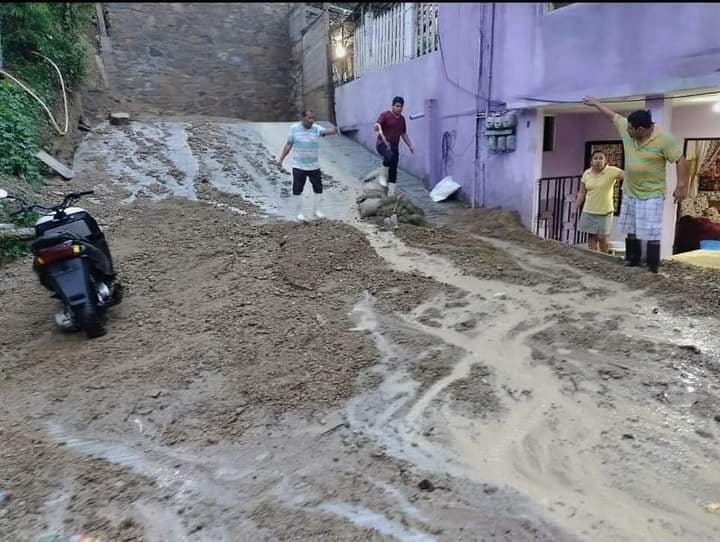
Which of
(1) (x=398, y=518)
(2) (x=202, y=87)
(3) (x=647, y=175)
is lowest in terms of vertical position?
(1) (x=398, y=518)

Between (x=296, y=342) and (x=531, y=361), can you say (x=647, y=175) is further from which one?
(x=296, y=342)

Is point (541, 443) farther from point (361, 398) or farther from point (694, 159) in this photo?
point (694, 159)

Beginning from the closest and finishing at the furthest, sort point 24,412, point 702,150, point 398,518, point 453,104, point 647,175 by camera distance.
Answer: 1. point 398,518
2. point 24,412
3. point 647,175
4. point 702,150
5. point 453,104

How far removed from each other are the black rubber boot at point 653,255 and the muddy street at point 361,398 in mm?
108

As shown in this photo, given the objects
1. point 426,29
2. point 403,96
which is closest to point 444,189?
point 403,96

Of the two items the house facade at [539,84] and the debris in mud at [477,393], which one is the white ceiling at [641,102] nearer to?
the house facade at [539,84]

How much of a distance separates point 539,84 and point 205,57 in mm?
12968

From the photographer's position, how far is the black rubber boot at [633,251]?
5.75 meters

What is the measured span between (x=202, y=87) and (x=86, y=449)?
53.2 ft

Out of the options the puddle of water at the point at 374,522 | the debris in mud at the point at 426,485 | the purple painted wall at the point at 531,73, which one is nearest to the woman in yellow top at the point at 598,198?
the purple painted wall at the point at 531,73

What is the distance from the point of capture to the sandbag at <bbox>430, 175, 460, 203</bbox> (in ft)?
30.3

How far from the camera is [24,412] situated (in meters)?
3.35

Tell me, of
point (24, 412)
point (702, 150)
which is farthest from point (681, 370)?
point (702, 150)

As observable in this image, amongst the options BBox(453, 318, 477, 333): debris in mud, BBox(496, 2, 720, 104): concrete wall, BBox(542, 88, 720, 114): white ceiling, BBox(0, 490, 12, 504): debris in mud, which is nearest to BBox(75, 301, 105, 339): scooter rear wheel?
BBox(0, 490, 12, 504): debris in mud
